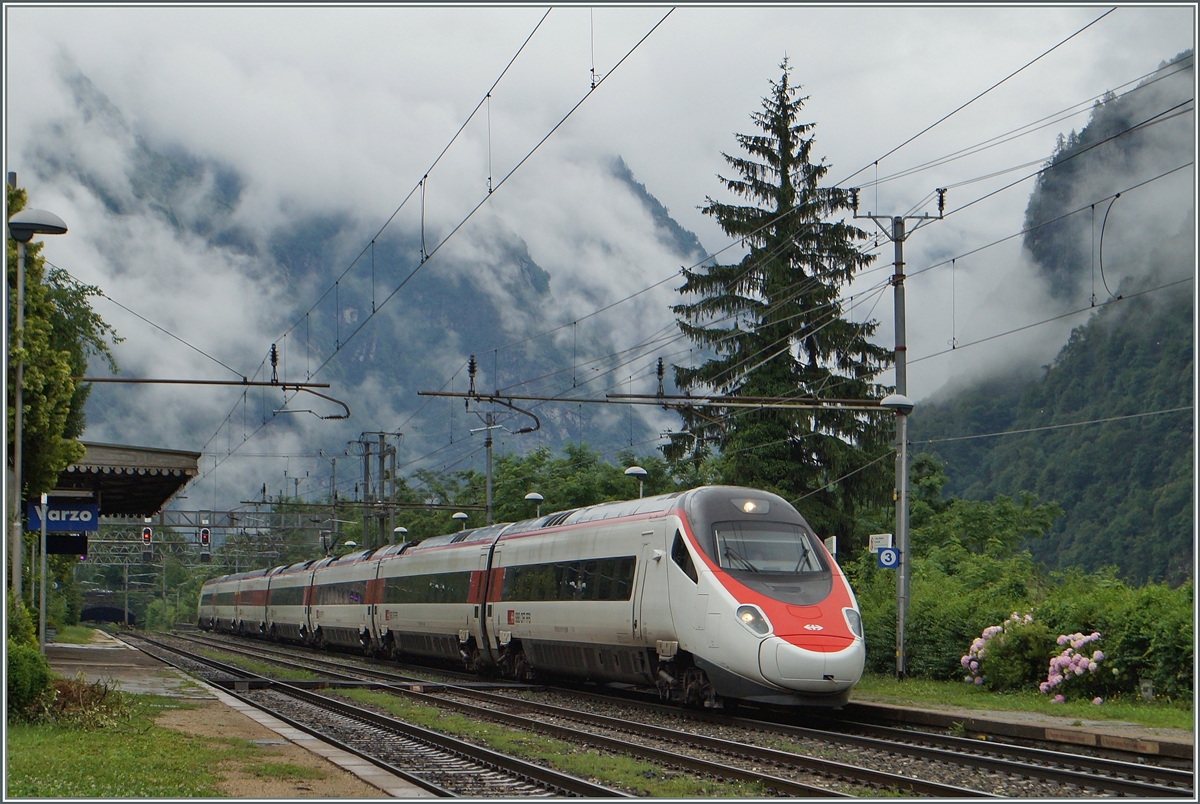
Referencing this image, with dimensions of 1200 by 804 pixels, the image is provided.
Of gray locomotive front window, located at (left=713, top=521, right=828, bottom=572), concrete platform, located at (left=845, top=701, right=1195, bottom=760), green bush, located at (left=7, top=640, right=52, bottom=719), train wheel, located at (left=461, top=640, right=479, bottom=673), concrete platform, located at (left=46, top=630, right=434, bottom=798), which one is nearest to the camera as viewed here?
concrete platform, located at (left=46, top=630, right=434, bottom=798)

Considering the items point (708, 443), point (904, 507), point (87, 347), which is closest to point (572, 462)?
point (708, 443)

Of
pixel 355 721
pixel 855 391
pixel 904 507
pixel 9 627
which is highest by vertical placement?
pixel 855 391

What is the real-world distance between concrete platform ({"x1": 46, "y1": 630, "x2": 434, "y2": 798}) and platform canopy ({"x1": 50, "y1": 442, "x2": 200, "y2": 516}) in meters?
3.99

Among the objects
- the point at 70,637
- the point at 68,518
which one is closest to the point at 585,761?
the point at 68,518

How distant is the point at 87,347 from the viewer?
122 feet

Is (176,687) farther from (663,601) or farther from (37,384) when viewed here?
(663,601)

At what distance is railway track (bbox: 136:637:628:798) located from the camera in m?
12.0

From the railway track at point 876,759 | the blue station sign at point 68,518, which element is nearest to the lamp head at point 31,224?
the blue station sign at point 68,518

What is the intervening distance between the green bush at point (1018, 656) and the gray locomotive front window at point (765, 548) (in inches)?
165

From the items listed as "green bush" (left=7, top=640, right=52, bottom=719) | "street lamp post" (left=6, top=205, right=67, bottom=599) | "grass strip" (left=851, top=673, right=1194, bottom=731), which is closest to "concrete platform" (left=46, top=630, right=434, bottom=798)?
"green bush" (left=7, top=640, right=52, bottom=719)

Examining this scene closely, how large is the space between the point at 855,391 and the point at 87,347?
2578 cm

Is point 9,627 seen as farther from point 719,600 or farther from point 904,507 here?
point 904,507

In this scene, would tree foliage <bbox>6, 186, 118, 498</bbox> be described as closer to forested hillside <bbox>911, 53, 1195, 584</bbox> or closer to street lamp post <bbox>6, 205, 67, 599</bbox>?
street lamp post <bbox>6, 205, 67, 599</bbox>

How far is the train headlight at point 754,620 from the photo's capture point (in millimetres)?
17281
